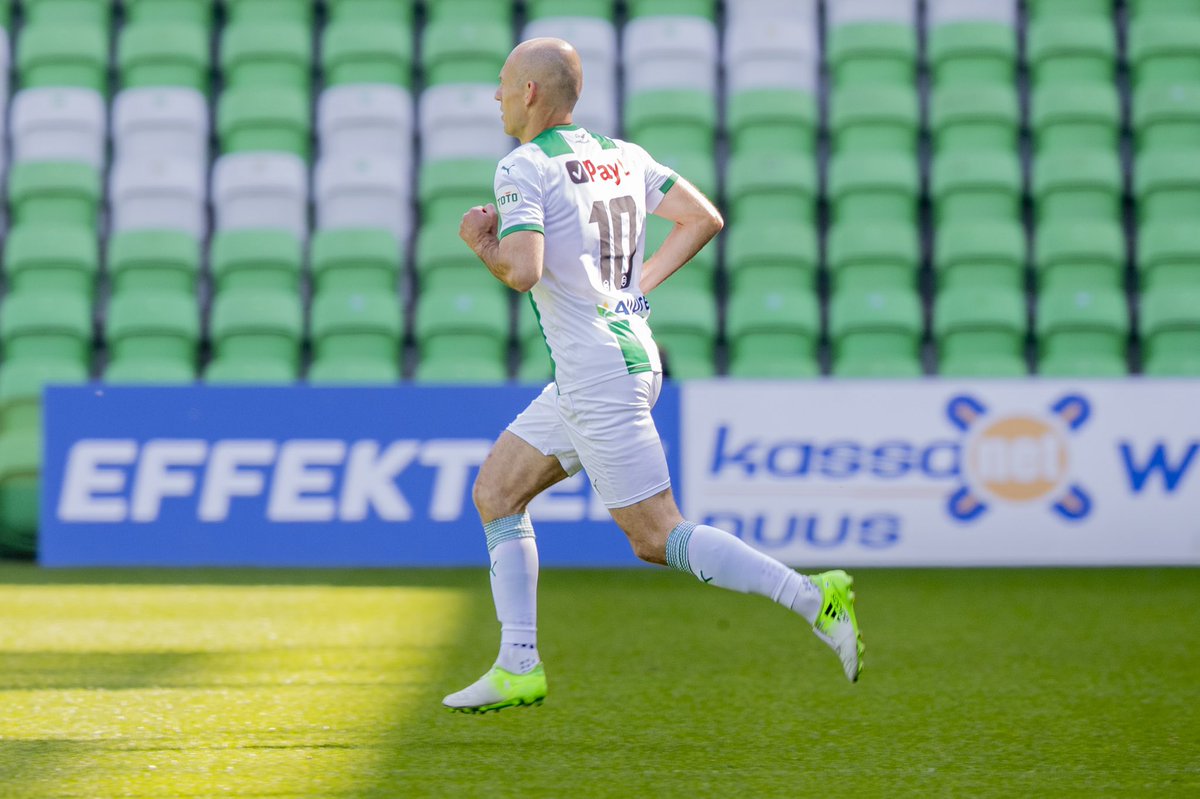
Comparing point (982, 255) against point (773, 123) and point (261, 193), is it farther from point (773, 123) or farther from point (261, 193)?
point (261, 193)

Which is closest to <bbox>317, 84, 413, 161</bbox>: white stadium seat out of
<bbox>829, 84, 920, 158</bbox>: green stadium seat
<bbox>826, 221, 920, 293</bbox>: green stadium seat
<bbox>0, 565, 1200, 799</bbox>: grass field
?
<bbox>829, 84, 920, 158</bbox>: green stadium seat

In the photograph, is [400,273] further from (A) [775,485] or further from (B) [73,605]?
(B) [73,605]

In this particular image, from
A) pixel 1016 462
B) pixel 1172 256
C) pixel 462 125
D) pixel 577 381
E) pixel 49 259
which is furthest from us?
pixel 462 125

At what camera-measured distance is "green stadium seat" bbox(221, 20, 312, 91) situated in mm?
11258

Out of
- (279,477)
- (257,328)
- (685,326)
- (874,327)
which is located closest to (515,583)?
(279,477)

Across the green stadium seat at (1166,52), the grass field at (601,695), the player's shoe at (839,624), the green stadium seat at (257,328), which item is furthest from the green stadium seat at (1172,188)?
the player's shoe at (839,624)

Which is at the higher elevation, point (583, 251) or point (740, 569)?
point (583, 251)

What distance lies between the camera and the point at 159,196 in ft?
34.8

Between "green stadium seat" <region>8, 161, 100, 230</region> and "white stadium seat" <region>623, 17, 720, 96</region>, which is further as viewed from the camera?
"white stadium seat" <region>623, 17, 720, 96</region>

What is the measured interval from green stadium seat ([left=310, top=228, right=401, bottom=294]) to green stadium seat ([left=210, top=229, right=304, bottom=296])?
0.18 meters

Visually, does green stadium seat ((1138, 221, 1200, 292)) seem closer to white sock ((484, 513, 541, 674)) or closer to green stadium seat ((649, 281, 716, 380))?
green stadium seat ((649, 281, 716, 380))

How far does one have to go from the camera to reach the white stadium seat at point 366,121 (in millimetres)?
10930

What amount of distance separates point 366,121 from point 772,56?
2830mm

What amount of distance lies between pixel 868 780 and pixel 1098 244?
733cm
